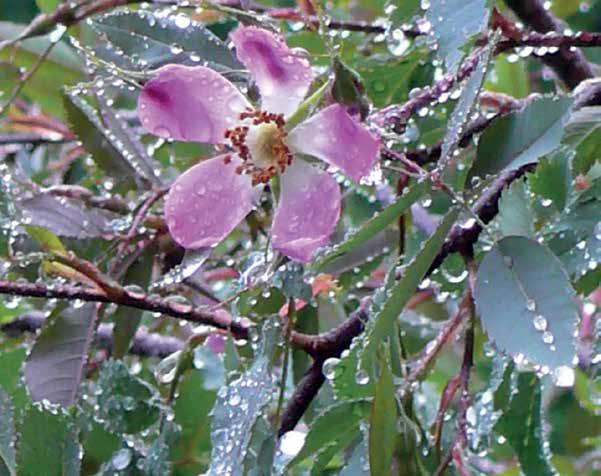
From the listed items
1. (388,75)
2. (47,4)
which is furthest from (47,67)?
(388,75)

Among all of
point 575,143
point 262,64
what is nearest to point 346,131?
point 262,64

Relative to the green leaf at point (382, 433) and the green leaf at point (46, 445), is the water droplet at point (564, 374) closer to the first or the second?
the green leaf at point (382, 433)

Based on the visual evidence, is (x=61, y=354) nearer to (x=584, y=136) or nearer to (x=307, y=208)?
(x=307, y=208)

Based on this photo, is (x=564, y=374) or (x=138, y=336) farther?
(x=138, y=336)

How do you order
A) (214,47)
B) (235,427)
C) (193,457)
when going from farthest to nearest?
(193,457), (214,47), (235,427)

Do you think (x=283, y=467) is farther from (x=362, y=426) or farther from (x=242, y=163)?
(x=242, y=163)

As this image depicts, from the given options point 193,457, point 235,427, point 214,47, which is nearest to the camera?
point 235,427
